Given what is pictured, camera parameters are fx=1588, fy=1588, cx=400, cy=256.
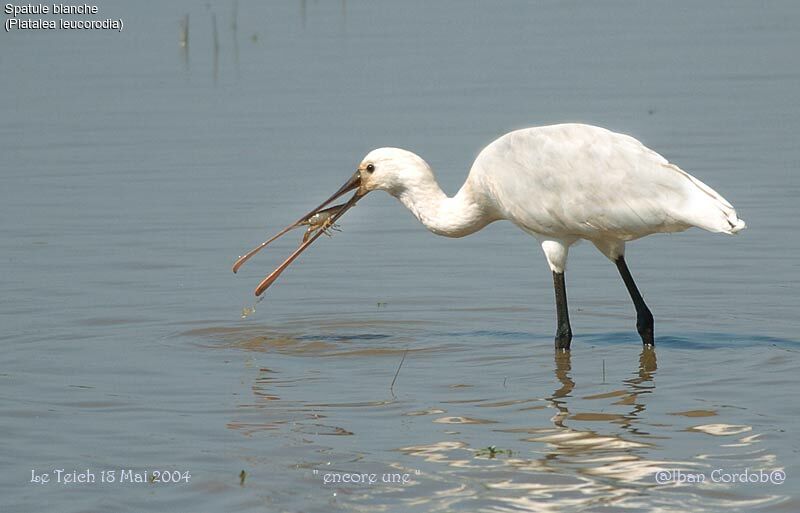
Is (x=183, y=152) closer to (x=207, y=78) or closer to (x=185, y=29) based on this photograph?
(x=207, y=78)

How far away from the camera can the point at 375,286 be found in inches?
453

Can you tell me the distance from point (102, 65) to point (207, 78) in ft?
5.88

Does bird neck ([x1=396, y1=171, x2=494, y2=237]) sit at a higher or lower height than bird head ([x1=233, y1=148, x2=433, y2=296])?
lower

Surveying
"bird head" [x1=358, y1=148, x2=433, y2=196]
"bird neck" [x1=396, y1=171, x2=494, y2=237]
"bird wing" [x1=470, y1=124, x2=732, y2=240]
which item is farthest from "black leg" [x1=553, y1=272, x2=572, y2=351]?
"bird head" [x1=358, y1=148, x2=433, y2=196]

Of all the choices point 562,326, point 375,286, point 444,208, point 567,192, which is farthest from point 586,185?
point 375,286

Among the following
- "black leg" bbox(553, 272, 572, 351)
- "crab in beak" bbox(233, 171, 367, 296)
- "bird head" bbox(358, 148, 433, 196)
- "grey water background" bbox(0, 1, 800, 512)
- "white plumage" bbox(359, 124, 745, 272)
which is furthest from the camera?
"crab in beak" bbox(233, 171, 367, 296)

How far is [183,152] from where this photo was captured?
15.9m

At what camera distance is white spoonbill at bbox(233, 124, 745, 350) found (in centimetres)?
902

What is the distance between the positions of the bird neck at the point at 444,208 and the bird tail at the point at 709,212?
1674 mm

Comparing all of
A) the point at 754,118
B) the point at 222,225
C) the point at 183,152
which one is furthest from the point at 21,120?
the point at 754,118

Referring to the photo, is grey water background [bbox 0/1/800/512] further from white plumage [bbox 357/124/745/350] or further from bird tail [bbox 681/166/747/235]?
bird tail [bbox 681/166/747/235]

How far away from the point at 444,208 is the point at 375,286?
144 cm

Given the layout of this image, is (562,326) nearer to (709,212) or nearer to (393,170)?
(709,212)

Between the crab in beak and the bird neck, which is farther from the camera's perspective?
the crab in beak
